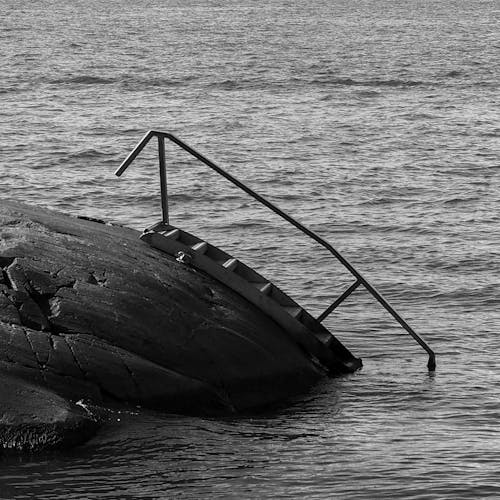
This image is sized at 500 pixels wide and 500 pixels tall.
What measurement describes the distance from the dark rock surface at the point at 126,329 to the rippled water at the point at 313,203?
0.44m

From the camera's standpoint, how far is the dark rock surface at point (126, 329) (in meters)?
14.4

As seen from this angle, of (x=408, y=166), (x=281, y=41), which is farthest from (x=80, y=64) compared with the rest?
(x=408, y=166)

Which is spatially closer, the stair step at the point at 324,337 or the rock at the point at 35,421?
the rock at the point at 35,421

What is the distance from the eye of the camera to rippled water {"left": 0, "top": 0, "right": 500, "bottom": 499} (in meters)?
14.1

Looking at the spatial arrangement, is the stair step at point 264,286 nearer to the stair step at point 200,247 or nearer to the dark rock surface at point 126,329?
the dark rock surface at point 126,329

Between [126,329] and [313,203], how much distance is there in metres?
16.3

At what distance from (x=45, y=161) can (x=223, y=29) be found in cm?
5477

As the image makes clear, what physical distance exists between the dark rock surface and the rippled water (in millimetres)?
437

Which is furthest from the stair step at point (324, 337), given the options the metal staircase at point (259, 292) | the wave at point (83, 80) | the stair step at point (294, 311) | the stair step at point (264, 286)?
the wave at point (83, 80)

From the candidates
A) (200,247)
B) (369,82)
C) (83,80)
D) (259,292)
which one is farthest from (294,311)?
(369,82)

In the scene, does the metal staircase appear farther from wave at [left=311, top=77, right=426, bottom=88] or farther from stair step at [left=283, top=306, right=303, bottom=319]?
wave at [left=311, top=77, right=426, bottom=88]

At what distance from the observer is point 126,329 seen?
1505 cm

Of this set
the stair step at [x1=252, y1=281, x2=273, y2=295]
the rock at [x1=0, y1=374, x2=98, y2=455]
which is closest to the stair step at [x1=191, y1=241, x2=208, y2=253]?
the stair step at [x1=252, y1=281, x2=273, y2=295]

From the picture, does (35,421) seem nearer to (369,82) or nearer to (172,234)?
(172,234)
